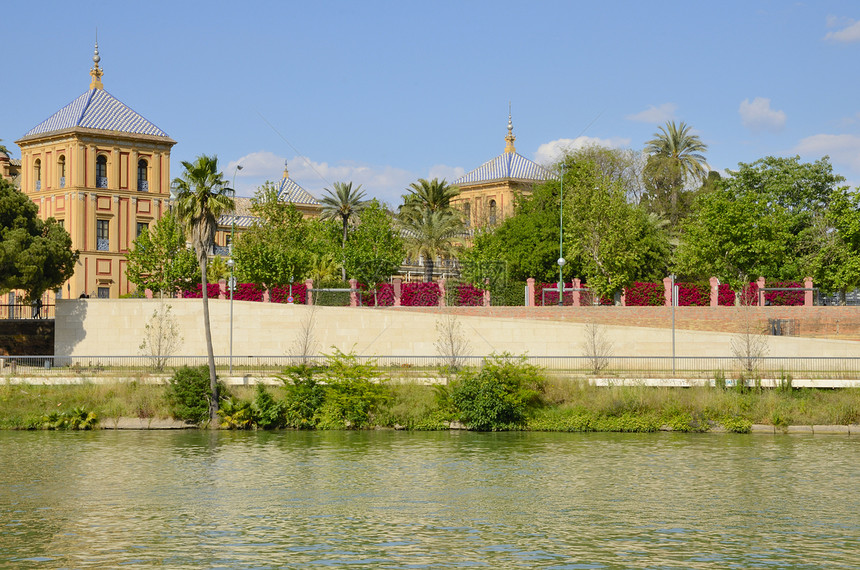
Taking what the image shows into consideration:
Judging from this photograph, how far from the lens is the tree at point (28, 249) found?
49.2 metres

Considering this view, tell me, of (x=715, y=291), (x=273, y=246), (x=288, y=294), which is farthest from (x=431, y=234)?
(x=715, y=291)

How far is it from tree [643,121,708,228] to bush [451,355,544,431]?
145 ft

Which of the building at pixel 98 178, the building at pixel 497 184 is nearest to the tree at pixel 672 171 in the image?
the building at pixel 497 184

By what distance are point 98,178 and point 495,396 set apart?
147ft

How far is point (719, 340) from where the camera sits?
163ft

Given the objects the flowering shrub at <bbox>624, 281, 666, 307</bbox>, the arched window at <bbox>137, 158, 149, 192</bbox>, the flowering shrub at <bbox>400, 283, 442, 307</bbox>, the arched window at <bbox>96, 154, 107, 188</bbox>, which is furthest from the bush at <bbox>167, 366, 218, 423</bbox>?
the arched window at <bbox>137, 158, 149, 192</bbox>

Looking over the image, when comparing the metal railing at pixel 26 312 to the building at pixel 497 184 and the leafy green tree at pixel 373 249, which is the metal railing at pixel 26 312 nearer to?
the leafy green tree at pixel 373 249

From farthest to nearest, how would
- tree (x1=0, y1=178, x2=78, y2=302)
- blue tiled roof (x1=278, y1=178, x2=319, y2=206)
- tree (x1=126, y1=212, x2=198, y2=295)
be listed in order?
1. blue tiled roof (x1=278, y1=178, x2=319, y2=206)
2. tree (x1=126, y1=212, x2=198, y2=295)
3. tree (x1=0, y1=178, x2=78, y2=302)

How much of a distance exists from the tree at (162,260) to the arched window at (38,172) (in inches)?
373

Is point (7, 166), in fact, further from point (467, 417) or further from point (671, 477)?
point (671, 477)

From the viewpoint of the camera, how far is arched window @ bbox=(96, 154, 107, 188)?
3000 inches

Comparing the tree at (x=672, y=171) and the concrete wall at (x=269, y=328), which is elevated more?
the tree at (x=672, y=171)

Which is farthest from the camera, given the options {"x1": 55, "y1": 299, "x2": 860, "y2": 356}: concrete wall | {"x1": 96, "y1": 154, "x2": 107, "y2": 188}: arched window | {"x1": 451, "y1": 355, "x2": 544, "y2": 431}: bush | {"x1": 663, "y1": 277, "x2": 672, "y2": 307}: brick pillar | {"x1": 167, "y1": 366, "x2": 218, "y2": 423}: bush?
{"x1": 96, "y1": 154, "x2": 107, "y2": 188}: arched window

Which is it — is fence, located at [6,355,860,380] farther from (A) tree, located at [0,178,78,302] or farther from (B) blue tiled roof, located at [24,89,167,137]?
(B) blue tiled roof, located at [24,89,167,137]
